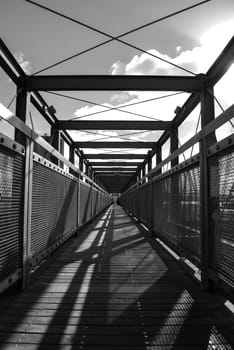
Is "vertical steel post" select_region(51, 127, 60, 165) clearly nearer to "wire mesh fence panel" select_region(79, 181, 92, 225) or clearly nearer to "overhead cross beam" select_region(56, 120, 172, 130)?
"overhead cross beam" select_region(56, 120, 172, 130)

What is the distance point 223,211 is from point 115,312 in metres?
1.34

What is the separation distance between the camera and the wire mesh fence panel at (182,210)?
371 centimetres

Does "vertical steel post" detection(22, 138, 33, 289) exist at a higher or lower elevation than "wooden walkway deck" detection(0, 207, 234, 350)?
higher

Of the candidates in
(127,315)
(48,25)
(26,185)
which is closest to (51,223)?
(26,185)

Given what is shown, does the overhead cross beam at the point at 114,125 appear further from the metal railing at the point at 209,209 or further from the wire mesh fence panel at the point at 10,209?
the wire mesh fence panel at the point at 10,209

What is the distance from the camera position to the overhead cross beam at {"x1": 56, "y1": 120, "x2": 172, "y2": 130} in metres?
8.15

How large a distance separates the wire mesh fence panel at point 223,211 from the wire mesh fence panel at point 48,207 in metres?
2.07

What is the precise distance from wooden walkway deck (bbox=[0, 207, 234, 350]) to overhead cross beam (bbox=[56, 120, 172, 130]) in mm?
4488

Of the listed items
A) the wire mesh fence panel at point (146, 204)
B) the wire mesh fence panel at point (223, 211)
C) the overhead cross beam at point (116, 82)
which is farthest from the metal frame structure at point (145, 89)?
the wire mesh fence panel at point (146, 204)

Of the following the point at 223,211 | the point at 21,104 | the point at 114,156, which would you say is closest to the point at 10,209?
the point at 223,211

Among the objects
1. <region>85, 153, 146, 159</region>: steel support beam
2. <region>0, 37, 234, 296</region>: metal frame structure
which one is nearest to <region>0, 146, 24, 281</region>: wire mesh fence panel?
<region>0, 37, 234, 296</region>: metal frame structure

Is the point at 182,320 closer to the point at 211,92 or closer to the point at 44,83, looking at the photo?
the point at 211,92

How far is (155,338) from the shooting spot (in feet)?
7.36

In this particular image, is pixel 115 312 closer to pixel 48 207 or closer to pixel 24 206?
pixel 24 206
